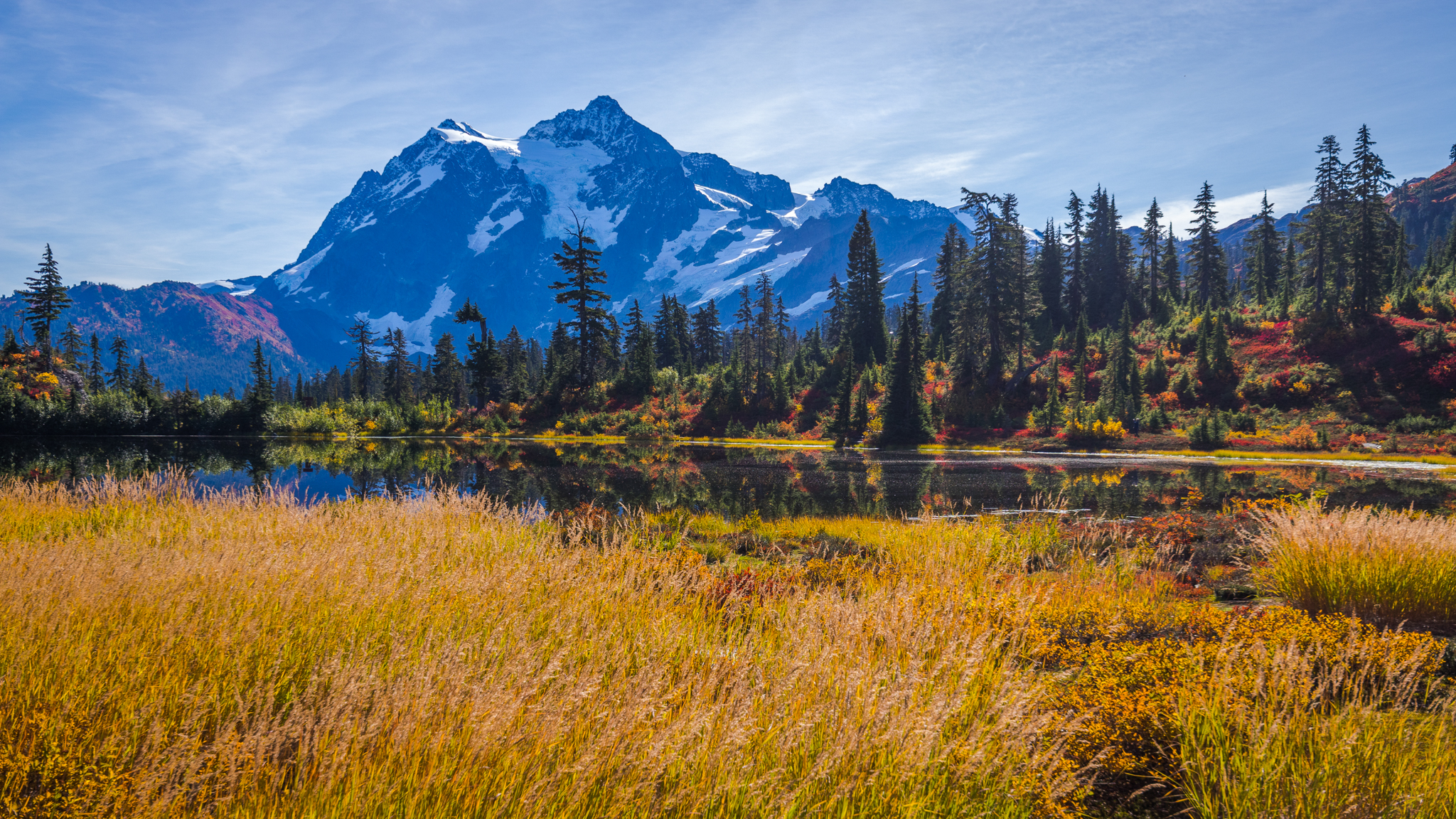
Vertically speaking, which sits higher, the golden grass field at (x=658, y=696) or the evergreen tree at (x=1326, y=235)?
the evergreen tree at (x=1326, y=235)

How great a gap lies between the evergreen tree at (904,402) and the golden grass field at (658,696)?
4118cm

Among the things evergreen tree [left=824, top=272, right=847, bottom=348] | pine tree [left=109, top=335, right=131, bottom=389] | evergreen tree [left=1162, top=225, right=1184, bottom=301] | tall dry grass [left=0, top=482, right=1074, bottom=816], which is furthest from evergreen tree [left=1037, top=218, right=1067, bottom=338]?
pine tree [left=109, top=335, right=131, bottom=389]

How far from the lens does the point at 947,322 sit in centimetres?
6812

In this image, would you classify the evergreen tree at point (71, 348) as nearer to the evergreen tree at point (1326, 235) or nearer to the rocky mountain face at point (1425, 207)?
the evergreen tree at point (1326, 235)

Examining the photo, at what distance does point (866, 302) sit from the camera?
6456 cm

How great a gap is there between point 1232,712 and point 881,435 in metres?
44.9

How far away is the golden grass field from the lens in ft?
9.15

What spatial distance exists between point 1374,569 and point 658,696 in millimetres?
7513

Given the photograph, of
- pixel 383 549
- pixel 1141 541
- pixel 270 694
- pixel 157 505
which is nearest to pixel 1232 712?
pixel 270 694

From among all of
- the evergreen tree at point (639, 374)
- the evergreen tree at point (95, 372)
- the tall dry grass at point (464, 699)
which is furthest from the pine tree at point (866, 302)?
the evergreen tree at point (95, 372)

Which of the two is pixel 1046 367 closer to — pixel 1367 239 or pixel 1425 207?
pixel 1367 239

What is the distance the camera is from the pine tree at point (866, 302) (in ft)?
210

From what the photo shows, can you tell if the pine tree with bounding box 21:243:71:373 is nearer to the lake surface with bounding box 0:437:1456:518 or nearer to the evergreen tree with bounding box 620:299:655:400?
the lake surface with bounding box 0:437:1456:518

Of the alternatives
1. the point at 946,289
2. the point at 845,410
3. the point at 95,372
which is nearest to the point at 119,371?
the point at 95,372
